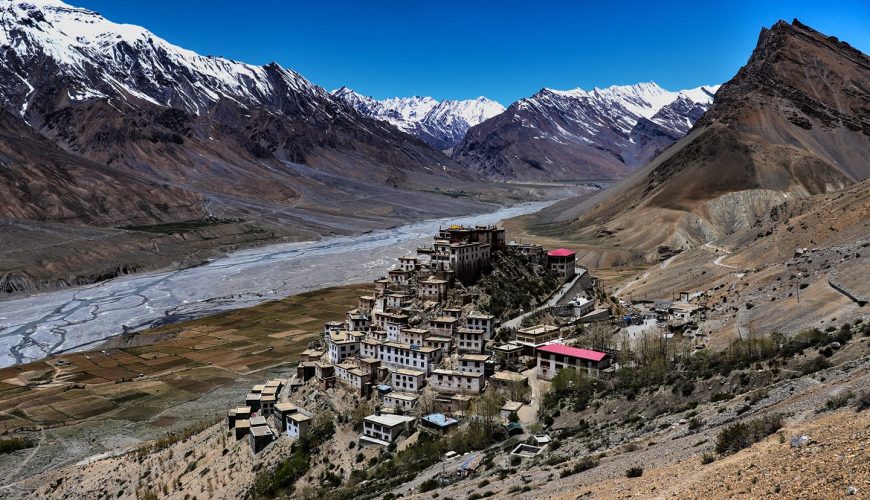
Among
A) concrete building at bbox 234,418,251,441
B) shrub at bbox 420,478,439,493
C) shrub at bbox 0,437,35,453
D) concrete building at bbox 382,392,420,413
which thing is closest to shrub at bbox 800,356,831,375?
shrub at bbox 420,478,439,493

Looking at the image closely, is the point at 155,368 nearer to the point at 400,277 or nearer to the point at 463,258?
the point at 400,277

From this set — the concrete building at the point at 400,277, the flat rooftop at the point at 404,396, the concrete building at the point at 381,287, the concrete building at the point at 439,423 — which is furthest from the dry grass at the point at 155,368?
the concrete building at the point at 439,423

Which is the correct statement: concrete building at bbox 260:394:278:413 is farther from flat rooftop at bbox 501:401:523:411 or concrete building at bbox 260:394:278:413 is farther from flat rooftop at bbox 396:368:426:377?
flat rooftop at bbox 501:401:523:411

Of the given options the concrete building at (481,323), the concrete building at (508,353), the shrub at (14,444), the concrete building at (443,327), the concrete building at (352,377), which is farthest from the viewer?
the shrub at (14,444)

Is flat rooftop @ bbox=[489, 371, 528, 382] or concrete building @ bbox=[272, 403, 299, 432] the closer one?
flat rooftop @ bbox=[489, 371, 528, 382]

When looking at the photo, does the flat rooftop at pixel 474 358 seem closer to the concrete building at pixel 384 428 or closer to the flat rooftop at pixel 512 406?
the flat rooftop at pixel 512 406

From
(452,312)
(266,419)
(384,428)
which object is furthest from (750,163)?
(384,428)

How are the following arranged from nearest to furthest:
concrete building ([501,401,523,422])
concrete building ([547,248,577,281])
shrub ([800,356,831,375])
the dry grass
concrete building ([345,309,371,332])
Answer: shrub ([800,356,831,375]) < concrete building ([501,401,523,422]) < concrete building ([345,309,371,332]) < the dry grass < concrete building ([547,248,577,281])
